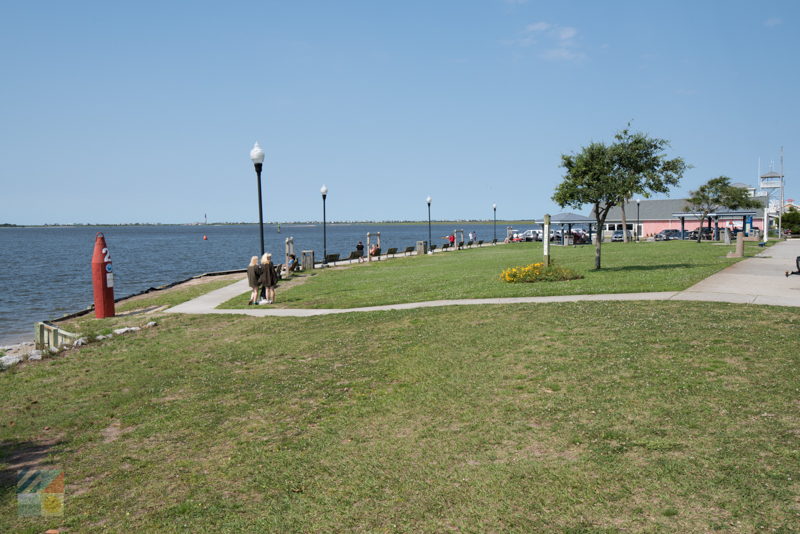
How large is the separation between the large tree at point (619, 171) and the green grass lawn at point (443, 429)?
1005 centimetres

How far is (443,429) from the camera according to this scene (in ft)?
23.1

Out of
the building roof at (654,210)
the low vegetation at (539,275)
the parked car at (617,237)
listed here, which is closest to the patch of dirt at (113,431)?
the low vegetation at (539,275)

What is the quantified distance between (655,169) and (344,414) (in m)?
17.9

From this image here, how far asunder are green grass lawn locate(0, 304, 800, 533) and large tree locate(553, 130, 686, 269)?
33.0 feet

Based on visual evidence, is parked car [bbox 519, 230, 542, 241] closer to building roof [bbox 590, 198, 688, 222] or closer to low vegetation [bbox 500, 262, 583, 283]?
building roof [bbox 590, 198, 688, 222]

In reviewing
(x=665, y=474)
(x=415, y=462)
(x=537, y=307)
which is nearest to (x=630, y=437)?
(x=665, y=474)

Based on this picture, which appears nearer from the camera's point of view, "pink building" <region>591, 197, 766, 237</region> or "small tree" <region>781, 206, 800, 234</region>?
"small tree" <region>781, 206, 800, 234</region>

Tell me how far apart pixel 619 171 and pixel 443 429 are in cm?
1735

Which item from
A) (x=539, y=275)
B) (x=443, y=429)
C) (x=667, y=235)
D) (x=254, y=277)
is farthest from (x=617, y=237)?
(x=443, y=429)

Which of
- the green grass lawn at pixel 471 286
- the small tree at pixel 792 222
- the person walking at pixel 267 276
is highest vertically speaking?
the small tree at pixel 792 222

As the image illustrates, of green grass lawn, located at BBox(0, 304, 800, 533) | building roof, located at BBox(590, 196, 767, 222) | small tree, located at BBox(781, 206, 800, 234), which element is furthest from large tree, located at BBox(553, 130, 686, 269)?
building roof, located at BBox(590, 196, 767, 222)

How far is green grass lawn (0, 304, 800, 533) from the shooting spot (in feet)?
17.0

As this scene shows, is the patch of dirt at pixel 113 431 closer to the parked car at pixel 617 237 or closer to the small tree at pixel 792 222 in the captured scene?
the parked car at pixel 617 237

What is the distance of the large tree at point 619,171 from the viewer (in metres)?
21.4
